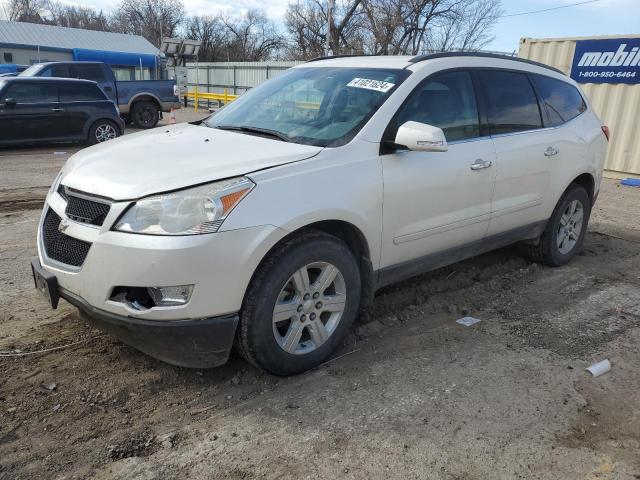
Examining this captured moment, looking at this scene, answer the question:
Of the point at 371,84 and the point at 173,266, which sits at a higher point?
the point at 371,84

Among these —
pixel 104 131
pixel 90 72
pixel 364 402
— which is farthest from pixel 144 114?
pixel 364 402

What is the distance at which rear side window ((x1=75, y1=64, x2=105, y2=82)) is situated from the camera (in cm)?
1589

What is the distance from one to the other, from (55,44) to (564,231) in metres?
41.9

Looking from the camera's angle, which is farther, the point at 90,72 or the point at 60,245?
the point at 90,72

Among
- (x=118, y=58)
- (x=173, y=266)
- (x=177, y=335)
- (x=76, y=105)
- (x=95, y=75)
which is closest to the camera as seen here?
(x=173, y=266)

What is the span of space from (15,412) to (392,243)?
7.65 ft

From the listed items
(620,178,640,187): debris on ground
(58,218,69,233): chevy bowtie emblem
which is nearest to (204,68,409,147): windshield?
(58,218,69,233): chevy bowtie emblem

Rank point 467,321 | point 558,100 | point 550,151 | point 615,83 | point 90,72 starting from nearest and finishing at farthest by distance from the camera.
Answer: point 467,321
point 550,151
point 558,100
point 615,83
point 90,72

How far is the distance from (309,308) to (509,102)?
2.58 meters

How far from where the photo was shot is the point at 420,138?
3.27 meters

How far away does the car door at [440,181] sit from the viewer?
3502 millimetres

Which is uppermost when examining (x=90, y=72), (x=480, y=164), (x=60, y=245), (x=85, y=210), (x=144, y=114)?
(x=90, y=72)

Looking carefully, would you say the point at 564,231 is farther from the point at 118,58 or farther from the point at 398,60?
the point at 118,58

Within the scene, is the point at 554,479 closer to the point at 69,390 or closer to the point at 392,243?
the point at 392,243
